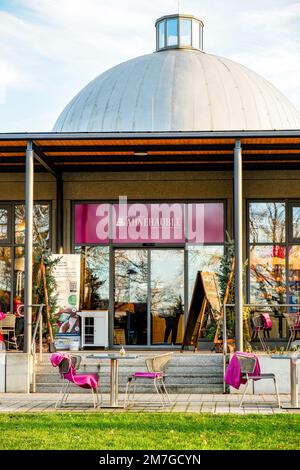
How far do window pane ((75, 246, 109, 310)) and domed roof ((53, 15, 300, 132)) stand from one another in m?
3.09

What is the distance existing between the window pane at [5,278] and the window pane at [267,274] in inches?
204

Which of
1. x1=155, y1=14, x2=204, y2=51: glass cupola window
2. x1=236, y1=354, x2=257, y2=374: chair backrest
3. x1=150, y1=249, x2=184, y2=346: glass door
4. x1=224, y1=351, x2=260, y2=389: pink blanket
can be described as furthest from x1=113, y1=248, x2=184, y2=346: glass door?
x1=155, y1=14, x2=204, y2=51: glass cupola window

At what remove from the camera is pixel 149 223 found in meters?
18.3

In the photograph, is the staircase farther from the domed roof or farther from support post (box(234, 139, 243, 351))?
the domed roof

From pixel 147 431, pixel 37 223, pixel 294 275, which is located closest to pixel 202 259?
pixel 294 275

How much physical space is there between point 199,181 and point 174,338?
10.9ft

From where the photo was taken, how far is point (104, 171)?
1841 cm

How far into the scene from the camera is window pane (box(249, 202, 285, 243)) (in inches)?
715

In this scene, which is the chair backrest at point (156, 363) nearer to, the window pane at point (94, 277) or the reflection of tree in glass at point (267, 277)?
the window pane at point (94, 277)

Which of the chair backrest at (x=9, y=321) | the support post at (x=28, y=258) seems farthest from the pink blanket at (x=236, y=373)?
the chair backrest at (x=9, y=321)

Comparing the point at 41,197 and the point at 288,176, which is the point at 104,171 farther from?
the point at 288,176

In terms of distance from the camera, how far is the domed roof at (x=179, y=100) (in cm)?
1945
